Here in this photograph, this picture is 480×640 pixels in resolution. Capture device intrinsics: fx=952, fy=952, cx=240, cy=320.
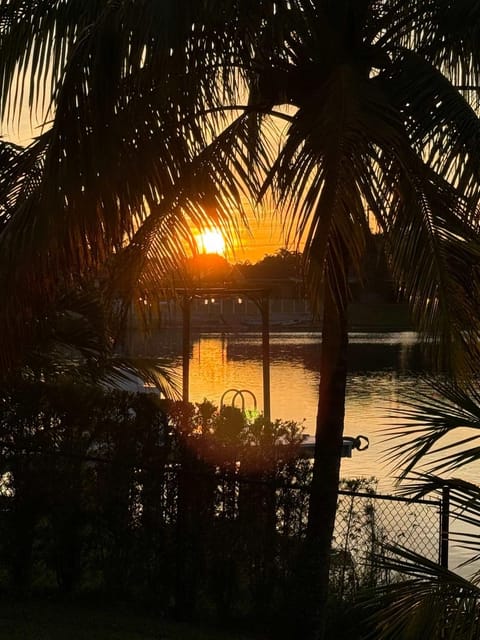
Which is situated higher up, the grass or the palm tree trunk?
the palm tree trunk

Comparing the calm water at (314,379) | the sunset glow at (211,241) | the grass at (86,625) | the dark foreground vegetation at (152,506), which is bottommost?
the calm water at (314,379)

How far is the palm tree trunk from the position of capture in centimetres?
741

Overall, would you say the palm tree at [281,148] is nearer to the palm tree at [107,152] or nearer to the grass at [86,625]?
the palm tree at [107,152]

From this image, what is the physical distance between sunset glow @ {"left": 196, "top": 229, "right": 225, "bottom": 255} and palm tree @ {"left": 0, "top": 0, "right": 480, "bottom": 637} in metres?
0.13

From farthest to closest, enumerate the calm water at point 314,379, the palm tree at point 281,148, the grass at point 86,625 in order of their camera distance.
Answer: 1. the calm water at point 314,379
2. the grass at point 86,625
3. the palm tree at point 281,148

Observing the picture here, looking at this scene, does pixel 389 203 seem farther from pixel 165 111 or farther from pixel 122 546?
pixel 122 546

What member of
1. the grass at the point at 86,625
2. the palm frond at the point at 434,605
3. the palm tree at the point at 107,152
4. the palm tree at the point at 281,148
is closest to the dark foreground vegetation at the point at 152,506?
the grass at the point at 86,625

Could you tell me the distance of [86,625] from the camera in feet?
24.4

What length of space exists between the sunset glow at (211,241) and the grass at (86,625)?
9.89 feet

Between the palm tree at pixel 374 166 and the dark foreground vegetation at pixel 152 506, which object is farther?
the dark foreground vegetation at pixel 152 506

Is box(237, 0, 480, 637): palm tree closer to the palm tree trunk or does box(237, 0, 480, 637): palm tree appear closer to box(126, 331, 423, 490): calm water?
the palm tree trunk

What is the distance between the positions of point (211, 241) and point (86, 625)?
124 inches

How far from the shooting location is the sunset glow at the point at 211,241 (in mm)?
7316

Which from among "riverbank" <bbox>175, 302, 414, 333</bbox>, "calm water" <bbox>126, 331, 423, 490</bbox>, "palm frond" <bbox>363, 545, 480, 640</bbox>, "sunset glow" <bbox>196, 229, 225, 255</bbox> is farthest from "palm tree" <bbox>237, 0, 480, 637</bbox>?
"riverbank" <bbox>175, 302, 414, 333</bbox>
